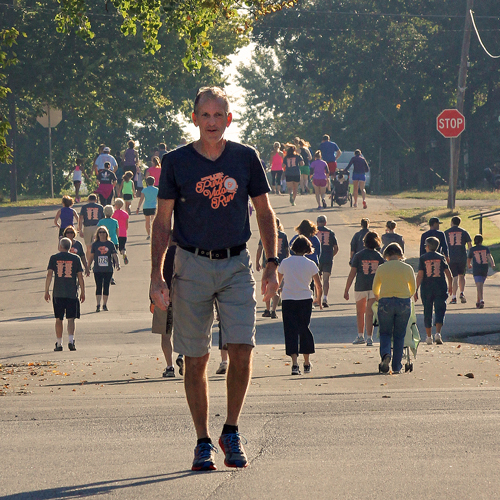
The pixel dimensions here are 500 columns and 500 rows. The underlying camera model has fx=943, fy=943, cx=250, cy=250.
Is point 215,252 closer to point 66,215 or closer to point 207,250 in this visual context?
point 207,250

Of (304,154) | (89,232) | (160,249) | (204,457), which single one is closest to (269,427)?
(204,457)

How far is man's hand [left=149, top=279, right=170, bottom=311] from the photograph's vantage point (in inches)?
193

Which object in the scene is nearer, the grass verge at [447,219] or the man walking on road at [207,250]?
the man walking on road at [207,250]

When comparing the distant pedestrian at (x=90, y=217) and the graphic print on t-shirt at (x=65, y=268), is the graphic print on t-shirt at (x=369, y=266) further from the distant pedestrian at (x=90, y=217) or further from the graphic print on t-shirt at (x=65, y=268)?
the distant pedestrian at (x=90, y=217)

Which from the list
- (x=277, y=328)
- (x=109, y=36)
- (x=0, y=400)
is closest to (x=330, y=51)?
(x=109, y=36)

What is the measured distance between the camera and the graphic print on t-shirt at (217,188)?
16.2ft

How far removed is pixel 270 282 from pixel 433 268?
354 inches

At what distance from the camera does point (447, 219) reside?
29953mm

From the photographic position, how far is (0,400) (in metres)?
7.69

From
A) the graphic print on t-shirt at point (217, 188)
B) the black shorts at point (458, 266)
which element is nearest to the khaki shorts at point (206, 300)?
the graphic print on t-shirt at point (217, 188)

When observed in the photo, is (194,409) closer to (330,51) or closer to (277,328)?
(277,328)

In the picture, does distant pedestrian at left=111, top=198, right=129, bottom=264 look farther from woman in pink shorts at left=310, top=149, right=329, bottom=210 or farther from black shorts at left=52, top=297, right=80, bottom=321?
woman in pink shorts at left=310, top=149, right=329, bottom=210

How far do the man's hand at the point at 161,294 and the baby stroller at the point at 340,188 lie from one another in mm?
27830

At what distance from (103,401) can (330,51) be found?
45.0m
